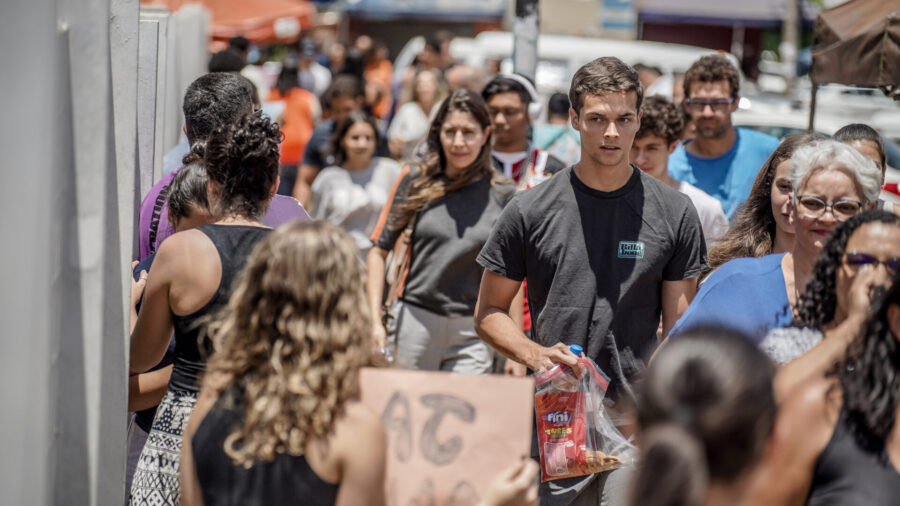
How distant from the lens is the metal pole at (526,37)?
6.55 m

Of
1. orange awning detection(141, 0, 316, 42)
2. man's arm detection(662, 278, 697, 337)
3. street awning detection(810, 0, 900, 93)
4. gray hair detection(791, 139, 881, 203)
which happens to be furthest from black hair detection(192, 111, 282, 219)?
orange awning detection(141, 0, 316, 42)

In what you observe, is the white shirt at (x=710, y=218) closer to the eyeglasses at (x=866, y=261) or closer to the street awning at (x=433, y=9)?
the eyeglasses at (x=866, y=261)

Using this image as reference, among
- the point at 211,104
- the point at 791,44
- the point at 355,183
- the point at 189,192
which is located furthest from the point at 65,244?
the point at 791,44

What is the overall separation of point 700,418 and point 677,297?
2141 mm

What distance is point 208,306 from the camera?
3.16 meters

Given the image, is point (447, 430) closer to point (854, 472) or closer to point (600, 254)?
point (854, 472)

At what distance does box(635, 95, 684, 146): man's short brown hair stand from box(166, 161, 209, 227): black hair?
2.84 metres

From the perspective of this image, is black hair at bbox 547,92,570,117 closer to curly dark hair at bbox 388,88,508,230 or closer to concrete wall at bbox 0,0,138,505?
curly dark hair at bbox 388,88,508,230

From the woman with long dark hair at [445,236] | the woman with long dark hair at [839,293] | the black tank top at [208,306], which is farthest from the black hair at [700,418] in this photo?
the woman with long dark hair at [445,236]

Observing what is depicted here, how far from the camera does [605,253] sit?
398 cm

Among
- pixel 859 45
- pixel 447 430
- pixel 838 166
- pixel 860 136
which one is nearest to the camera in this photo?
pixel 447 430

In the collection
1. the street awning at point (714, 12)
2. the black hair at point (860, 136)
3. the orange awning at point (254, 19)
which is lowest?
the black hair at point (860, 136)

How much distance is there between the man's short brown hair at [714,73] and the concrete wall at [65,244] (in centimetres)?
416

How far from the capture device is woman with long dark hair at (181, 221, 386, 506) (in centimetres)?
231
